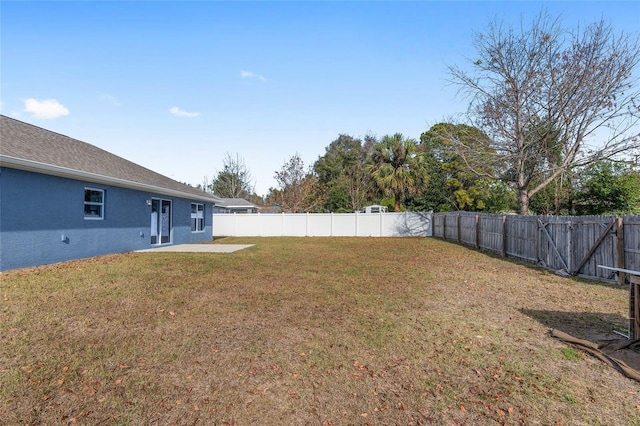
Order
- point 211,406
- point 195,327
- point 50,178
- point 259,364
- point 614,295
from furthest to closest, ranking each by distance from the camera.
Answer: point 50,178, point 614,295, point 195,327, point 259,364, point 211,406

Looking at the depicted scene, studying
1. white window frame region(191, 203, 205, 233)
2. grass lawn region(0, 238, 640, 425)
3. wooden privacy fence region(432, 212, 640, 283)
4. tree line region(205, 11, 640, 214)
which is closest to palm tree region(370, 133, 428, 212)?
tree line region(205, 11, 640, 214)

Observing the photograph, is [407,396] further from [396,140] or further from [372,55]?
[396,140]

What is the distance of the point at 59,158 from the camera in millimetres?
9570

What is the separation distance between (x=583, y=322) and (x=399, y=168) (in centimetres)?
1926

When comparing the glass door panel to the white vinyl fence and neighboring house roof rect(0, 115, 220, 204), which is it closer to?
neighboring house roof rect(0, 115, 220, 204)

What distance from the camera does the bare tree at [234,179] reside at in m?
42.2

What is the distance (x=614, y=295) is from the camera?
6.32 metres

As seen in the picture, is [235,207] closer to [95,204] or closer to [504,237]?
[95,204]

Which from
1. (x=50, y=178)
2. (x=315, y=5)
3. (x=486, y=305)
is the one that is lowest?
(x=486, y=305)

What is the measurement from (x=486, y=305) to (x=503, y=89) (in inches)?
515

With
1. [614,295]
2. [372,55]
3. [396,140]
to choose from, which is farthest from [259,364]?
[396,140]

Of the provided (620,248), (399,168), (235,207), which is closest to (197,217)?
(235,207)

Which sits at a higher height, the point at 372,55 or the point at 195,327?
the point at 372,55

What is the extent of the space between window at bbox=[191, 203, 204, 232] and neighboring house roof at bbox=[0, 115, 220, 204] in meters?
3.54
